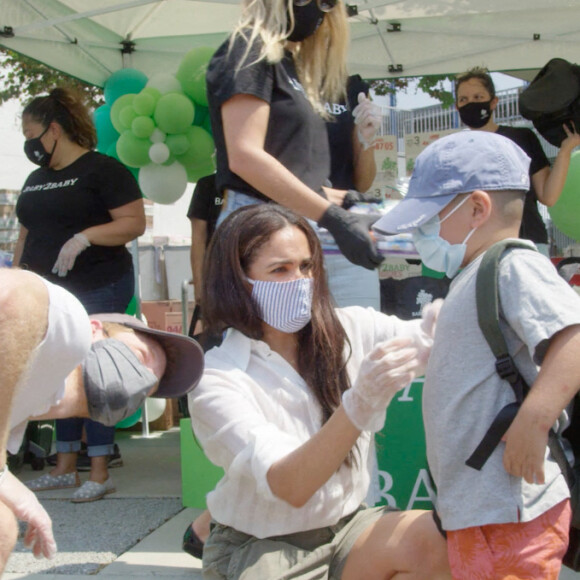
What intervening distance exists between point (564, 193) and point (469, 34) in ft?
4.29

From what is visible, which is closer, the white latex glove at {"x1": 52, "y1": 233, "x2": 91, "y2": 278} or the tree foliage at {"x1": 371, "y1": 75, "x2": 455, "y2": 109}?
the white latex glove at {"x1": 52, "y1": 233, "x2": 91, "y2": 278}

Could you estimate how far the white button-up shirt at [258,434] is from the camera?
5.85ft

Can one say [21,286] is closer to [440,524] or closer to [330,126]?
[440,524]

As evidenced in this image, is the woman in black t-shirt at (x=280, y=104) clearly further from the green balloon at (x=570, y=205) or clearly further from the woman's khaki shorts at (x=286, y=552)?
→ the green balloon at (x=570, y=205)

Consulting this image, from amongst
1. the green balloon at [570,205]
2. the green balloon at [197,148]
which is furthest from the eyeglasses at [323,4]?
the green balloon at [570,205]

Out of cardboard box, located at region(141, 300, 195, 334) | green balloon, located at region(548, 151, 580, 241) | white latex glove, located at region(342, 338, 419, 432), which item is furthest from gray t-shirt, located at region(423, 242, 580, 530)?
cardboard box, located at region(141, 300, 195, 334)

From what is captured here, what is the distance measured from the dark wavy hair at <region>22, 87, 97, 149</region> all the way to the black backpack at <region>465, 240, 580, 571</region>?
105 inches

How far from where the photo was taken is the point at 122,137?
4562 millimetres

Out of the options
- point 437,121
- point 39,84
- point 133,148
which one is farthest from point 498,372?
point 39,84

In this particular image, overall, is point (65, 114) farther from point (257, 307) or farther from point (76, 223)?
point (257, 307)

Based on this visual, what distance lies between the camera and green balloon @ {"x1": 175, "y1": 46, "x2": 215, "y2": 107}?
14.6 ft

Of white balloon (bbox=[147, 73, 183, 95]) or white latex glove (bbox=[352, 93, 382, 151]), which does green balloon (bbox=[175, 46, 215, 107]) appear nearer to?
white balloon (bbox=[147, 73, 183, 95])

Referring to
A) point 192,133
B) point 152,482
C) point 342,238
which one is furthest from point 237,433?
point 192,133

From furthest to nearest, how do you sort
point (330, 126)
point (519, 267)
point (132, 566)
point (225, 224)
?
point (132, 566) → point (330, 126) → point (225, 224) → point (519, 267)
